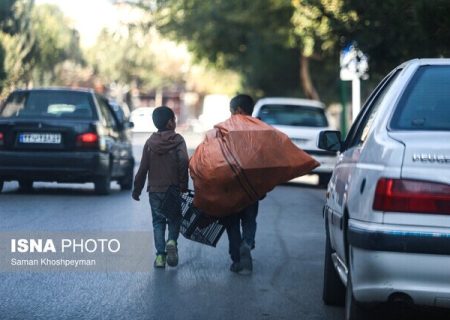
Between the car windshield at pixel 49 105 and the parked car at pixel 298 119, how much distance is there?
5985mm

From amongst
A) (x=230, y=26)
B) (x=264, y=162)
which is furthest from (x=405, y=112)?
(x=230, y=26)

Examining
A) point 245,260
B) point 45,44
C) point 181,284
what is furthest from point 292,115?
point 45,44

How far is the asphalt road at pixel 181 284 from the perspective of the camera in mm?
7961

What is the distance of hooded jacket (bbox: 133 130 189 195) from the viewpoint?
1017 centimetres

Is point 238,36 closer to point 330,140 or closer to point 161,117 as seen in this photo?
point 161,117

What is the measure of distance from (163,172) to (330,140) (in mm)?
2247

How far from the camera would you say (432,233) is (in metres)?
5.74

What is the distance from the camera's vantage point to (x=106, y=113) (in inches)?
732

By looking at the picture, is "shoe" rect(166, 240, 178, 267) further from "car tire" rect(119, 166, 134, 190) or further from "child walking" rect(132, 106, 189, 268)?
"car tire" rect(119, 166, 134, 190)

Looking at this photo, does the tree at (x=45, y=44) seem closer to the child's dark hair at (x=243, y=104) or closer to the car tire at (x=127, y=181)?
the car tire at (x=127, y=181)

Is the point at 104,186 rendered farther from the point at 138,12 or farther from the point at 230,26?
the point at 138,12

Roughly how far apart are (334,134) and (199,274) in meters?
2.11

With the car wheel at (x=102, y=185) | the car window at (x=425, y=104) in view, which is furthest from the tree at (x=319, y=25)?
the car window at (x=425, y=104)

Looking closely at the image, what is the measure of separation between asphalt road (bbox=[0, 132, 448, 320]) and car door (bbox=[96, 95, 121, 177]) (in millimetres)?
3439
